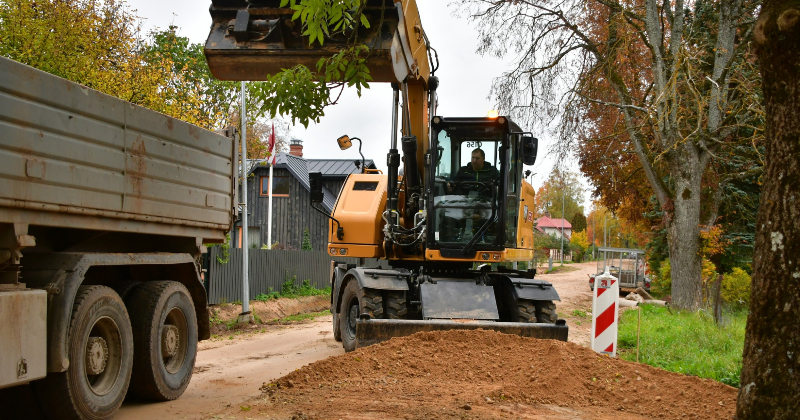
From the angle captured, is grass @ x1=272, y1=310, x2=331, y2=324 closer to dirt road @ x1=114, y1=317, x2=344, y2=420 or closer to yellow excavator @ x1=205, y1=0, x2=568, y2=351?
dirt road @ x1=114, y1=317, x2=344, y2=420

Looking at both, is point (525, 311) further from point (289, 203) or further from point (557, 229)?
point (557, 229)

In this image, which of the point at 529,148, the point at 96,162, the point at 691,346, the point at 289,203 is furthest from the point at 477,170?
the point at 289,203

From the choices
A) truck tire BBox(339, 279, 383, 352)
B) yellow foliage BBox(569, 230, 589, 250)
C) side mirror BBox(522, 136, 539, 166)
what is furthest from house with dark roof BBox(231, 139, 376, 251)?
yellow foliage BBox(569, 230, 589, 250)

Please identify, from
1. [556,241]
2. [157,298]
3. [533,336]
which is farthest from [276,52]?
[556,241]

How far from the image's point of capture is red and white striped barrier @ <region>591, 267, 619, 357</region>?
846 cm

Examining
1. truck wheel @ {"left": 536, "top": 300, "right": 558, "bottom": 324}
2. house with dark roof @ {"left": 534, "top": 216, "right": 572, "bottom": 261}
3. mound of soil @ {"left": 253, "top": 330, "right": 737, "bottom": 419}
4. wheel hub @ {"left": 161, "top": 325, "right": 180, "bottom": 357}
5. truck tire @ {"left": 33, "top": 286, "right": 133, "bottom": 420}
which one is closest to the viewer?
truck tire @ {"left": 33, "top": 286, "right": 133, "bottom": 420}

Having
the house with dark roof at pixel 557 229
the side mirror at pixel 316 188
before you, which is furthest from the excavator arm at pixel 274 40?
the house with dark roof at pixel 557 229

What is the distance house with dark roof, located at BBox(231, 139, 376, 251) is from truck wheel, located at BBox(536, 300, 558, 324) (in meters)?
25.4

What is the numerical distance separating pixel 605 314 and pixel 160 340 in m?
4.97

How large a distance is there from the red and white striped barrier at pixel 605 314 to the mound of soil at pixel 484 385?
1101mm

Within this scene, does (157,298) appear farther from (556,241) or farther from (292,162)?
(556,241)

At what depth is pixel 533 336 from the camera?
8727 millimetres

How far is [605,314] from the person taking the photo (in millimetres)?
8477

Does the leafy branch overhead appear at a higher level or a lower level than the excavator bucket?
lower
